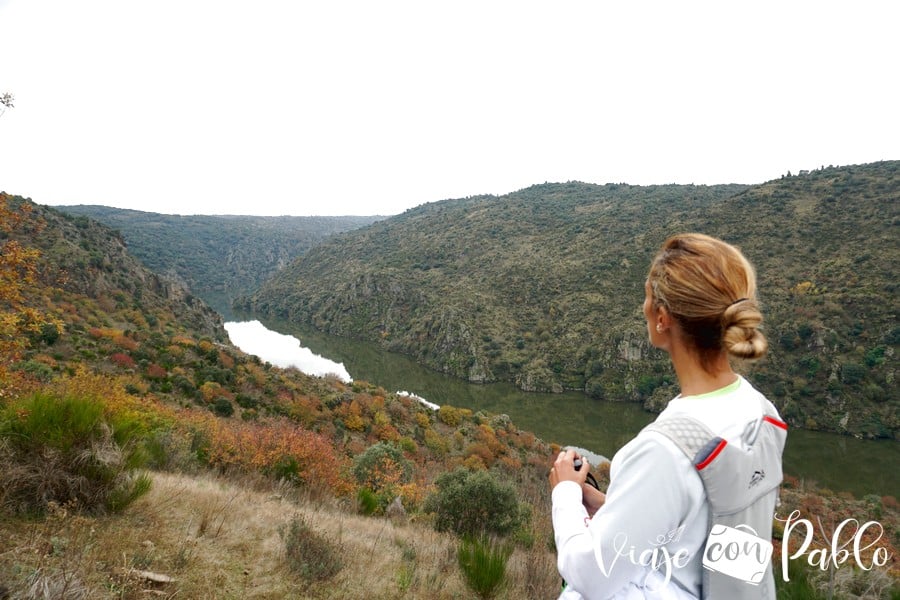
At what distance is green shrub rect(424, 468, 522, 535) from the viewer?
588 centimetres

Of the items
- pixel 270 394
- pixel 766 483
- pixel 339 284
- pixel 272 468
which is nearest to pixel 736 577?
pixel 766 483

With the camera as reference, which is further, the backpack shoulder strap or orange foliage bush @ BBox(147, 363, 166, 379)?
orange foliage bush @ BBox(147, 363, 166, 379)

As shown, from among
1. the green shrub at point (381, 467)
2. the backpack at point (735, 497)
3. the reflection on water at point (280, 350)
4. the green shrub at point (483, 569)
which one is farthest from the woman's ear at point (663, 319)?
the reflection on water at point (280, 350)

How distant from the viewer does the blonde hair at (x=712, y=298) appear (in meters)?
1.03

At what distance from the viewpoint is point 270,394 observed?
66.3 feet

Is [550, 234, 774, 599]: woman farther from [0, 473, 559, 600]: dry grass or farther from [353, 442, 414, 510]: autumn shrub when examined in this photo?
[353, 442, 414, 510]: autumn shrub

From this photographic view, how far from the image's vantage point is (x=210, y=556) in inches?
110

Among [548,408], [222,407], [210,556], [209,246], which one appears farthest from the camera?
[209,246]

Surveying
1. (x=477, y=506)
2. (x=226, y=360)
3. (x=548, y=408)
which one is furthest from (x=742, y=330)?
(x=548, y=408)

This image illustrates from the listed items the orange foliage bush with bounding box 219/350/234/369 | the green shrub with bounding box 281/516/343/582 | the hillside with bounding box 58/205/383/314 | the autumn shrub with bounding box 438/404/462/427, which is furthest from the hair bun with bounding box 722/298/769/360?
the hillside with bounding box 58/205/383/314

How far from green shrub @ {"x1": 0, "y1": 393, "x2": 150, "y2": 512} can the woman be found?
3187 mm

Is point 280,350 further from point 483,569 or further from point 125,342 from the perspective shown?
point 483,569

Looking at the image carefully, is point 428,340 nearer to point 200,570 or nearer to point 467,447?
point 467,447

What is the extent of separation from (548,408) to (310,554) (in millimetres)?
41515
